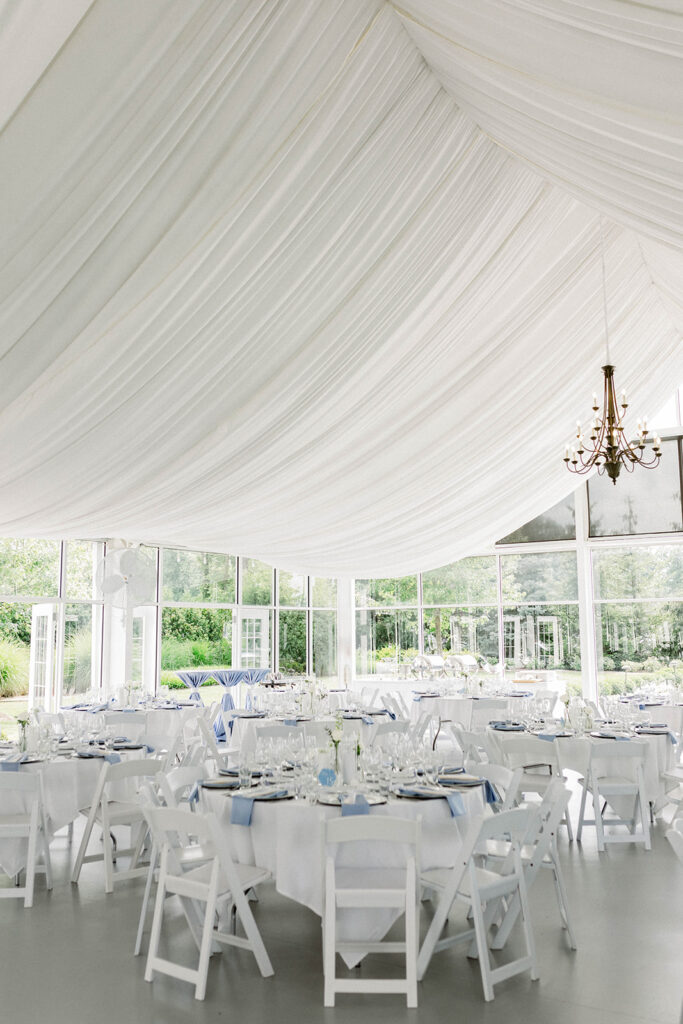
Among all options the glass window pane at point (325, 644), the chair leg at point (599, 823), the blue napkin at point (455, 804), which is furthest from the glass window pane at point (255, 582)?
the blue napkin at point (455, 804)

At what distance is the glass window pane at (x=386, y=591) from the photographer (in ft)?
53.6

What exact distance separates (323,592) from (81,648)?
580 cm

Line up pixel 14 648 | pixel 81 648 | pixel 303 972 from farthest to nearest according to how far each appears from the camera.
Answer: pixel 81 648 < pixel 14 648 < pixel 303 972

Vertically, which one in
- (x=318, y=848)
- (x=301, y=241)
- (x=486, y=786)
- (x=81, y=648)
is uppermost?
(x=301, y=241)

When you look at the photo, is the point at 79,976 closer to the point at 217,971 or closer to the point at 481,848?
the point at 217,971

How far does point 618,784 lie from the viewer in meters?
6.75

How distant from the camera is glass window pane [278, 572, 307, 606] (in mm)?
15647

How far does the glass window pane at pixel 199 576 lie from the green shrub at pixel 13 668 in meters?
2.48

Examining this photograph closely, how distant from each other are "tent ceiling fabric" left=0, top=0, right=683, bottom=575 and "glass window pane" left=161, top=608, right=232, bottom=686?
586 centimetres

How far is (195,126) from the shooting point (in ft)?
10.6

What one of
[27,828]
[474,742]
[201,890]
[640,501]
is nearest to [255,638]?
[640,501]

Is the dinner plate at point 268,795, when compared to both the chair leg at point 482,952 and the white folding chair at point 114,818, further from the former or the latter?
the chair leg at point 482,952

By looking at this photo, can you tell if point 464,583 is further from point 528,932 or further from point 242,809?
point 528,932

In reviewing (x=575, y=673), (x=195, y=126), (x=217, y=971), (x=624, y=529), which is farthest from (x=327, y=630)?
(x=195, y=126)
